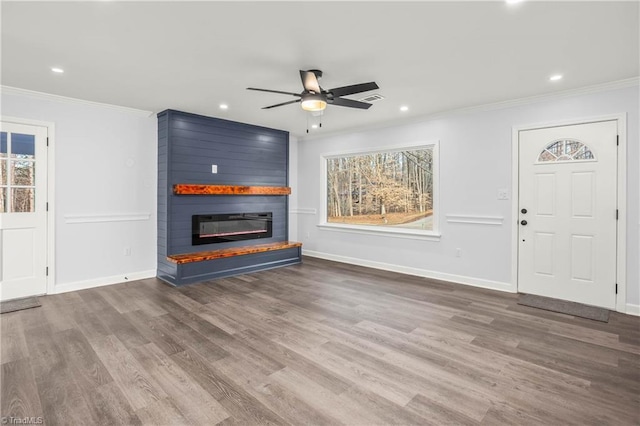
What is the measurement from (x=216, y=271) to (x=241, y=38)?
137 inches

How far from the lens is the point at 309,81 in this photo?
3.05 meters

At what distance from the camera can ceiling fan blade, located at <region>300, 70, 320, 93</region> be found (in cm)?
295

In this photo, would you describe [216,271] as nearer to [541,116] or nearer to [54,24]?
[54,24]

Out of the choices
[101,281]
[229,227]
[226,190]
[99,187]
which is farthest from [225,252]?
[99,187]

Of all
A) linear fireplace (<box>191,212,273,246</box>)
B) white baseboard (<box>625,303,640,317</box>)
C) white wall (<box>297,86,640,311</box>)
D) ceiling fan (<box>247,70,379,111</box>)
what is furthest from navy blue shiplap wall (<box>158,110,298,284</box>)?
white baseboard (<box>625,303,640,317</box>)

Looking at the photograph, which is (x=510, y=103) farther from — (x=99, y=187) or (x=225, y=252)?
(x=99, y=187)

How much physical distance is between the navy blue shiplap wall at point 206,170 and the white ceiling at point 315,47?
0.97 meters

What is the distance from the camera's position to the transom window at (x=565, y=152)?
3818 millimetres

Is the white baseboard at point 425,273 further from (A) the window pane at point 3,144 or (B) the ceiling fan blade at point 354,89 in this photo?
(A) the window pane at point 3,144

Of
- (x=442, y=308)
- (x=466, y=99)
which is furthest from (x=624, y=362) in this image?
(x=466, y=99)

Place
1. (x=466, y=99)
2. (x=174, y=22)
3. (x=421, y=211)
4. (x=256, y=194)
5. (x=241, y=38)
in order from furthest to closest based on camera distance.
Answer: (x=256, y=194) → (x=421, y=211) → (x=466, y=99) → (x=241, y=38) → (x=174, y=22)

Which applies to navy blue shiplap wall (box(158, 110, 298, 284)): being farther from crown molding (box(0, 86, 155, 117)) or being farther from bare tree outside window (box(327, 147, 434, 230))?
bare tree outside window (box(327, 147, 434, 230))

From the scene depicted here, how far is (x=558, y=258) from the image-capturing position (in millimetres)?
4008

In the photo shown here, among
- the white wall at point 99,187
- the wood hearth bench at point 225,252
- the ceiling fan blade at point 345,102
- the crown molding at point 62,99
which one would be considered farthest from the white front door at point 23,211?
the ceiling fan blade at point 345,102
